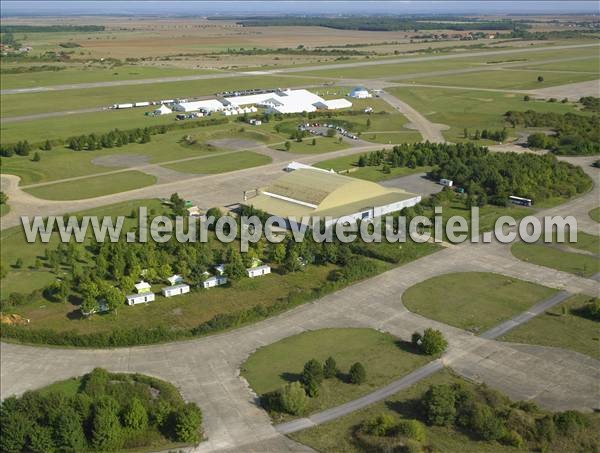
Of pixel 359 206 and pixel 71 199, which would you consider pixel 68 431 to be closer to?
pixel 359 206

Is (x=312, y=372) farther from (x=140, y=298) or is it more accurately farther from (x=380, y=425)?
(x=140, y=298)

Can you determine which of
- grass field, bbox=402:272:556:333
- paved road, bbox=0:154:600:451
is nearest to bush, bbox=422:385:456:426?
paved road, bbox=0:154:600:451

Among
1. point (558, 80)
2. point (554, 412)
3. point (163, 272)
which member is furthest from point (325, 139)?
point (558, 80)

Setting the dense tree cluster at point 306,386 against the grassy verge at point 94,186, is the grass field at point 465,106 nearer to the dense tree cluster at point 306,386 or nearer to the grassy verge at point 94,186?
the grassy verge at point 94,186

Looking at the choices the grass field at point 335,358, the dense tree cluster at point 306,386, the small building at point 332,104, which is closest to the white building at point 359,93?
the small building at point 332,104

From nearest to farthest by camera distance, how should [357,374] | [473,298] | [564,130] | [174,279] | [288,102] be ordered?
[357,374] < [473,298] < [174,279] < [564,130] < [288,102]

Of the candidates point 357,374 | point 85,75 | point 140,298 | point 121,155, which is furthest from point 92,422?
point 85,75
